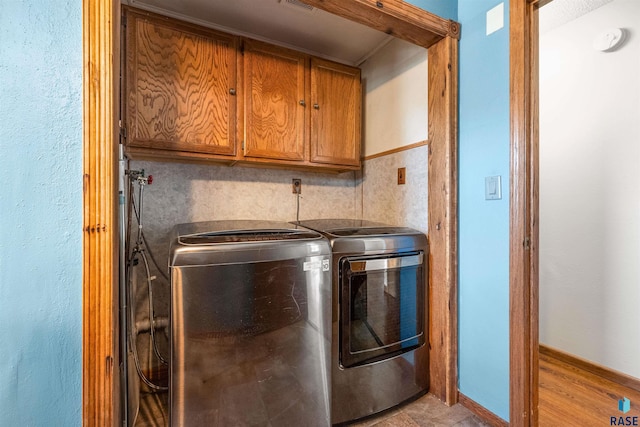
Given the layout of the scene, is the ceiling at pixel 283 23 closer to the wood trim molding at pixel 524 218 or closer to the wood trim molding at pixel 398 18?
the wood trim molding at pixel 398 18

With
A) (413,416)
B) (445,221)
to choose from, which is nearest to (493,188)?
(445,221)

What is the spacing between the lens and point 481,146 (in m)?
1.44

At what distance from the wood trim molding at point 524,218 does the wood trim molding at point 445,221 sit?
0.31m

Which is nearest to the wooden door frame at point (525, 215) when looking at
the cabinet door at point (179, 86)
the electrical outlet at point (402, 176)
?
the electrical outlet at point (402, 176)

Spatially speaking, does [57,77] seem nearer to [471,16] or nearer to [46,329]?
[46,329]

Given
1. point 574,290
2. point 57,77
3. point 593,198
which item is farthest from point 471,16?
point 574,290

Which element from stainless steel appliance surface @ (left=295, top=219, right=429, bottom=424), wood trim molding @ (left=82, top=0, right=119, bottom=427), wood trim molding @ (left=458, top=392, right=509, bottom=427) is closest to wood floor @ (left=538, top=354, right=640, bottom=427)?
wood trim molding @ (left=458, top=392, right=509, bottom=427)

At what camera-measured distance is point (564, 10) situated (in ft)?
6.13

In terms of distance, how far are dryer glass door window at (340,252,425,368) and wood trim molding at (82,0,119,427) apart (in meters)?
0.95

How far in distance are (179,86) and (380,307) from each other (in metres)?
1.69

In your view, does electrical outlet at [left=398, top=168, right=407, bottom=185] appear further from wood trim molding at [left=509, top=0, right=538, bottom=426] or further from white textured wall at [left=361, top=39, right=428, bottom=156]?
wood trim molding at [left=509, top=0, right=538, bottom=426]

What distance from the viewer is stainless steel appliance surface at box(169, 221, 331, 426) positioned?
1.09 meters

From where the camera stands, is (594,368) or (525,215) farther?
(594,368)

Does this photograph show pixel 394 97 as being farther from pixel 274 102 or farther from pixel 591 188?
pixel 591 188
